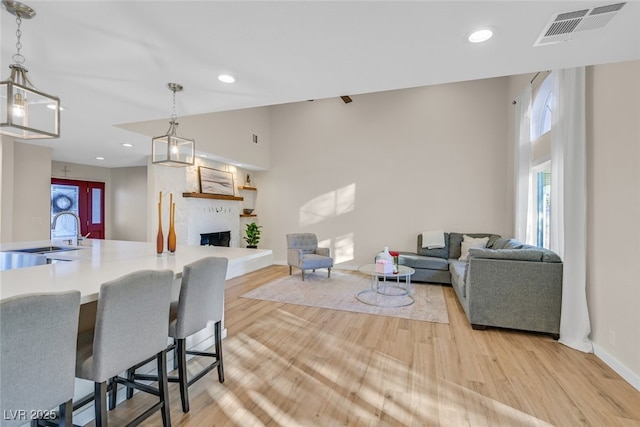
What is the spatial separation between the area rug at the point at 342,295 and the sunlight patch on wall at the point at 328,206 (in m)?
1.50

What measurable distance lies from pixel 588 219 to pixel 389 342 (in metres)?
2.27

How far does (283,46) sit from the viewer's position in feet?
5.87

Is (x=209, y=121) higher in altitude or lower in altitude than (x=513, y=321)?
higher

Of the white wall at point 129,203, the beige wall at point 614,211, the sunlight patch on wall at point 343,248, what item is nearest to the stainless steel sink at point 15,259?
the white wall at point 129,203

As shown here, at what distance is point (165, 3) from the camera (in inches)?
55.5

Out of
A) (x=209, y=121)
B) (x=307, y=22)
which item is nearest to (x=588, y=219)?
(x=307, y=22)

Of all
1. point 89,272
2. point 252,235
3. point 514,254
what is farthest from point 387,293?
point 89,272

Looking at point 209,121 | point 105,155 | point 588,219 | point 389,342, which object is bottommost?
point 389,342

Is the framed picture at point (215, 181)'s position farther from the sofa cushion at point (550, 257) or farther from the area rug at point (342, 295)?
the sofa cushion at point (550, 257)

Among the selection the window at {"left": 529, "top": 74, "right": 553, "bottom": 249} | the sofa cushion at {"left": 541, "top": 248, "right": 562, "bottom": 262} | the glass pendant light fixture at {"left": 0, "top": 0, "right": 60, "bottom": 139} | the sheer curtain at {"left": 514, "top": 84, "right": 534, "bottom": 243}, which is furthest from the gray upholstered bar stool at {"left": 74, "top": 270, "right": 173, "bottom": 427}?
the sheer curtain at {"left": 514, "top": 84, "right": 534, "bottom": 243}

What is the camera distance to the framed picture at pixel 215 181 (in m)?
5.72

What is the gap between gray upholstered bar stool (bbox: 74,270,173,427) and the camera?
136 centimetres

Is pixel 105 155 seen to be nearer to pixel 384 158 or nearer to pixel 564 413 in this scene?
pixel 384 158

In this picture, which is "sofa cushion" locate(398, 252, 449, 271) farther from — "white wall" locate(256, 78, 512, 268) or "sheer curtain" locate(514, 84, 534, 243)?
"sheer curtain" locate(514, 84, 534, 243)
